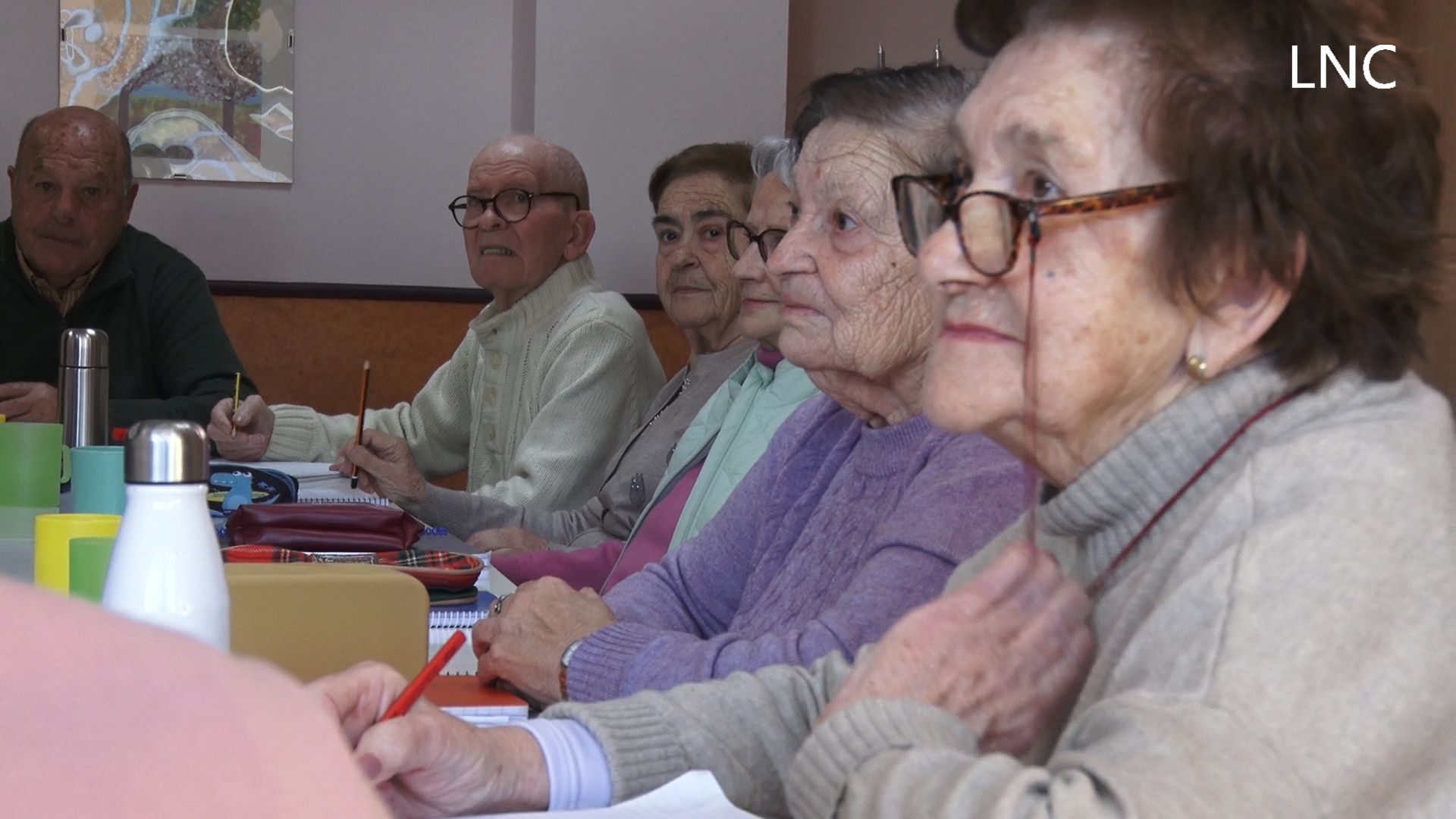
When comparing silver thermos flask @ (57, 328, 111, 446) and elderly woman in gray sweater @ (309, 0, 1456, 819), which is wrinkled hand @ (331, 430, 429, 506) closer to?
silver thermos flask @ (57, 328, 111, 446)

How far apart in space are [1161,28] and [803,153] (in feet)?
3.11

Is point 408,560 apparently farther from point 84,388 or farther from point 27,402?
point 27,402

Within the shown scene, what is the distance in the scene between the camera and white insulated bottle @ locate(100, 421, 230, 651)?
865mm

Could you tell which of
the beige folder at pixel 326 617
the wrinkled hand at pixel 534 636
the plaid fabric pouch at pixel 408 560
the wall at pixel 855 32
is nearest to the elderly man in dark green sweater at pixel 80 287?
the wall at pixel 855 32

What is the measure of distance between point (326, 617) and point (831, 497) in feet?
2.24

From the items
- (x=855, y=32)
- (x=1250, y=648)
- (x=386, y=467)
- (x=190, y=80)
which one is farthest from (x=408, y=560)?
(x=190, y=80)

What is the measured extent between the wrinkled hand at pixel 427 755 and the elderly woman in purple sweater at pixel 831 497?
0.42 meters

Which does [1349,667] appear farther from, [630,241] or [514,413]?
[630,241]

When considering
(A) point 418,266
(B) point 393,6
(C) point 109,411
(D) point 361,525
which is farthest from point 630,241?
(D) point 361,525

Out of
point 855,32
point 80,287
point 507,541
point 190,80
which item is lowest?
point 507,541

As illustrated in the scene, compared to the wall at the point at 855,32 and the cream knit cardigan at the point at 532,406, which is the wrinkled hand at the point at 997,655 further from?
the wall at the point at 855,32

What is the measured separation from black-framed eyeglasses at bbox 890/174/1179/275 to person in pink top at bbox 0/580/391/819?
747mm

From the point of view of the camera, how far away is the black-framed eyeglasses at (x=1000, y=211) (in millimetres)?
945

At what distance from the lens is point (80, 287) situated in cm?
408
